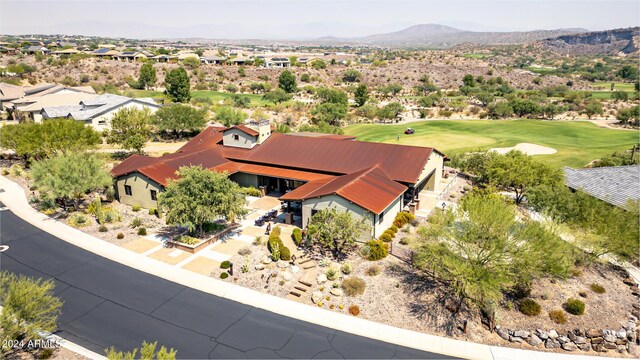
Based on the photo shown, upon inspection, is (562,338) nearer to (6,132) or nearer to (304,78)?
(6,132)

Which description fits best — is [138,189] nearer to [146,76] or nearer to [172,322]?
[172,322]

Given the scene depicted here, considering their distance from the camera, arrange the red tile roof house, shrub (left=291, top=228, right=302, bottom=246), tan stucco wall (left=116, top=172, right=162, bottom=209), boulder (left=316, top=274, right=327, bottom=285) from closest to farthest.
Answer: boulder (left=316, top=274, right=327, bottom=285) < shrub (left=291, top=228, right=302, bottom=246) < the red tile roof house < tan stucco wall (left=116, top=172, right=162, bottom=209)

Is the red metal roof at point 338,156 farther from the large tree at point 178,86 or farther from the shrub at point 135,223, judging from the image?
the large tree at point 178,86

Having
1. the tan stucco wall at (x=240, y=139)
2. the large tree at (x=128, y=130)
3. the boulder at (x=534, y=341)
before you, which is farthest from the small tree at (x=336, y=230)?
the large tree at (x=128, y=130)

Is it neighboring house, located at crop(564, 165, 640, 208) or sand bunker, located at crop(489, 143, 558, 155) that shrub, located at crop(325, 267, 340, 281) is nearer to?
neighboring house, located at crop(564, 165, 640, 208)

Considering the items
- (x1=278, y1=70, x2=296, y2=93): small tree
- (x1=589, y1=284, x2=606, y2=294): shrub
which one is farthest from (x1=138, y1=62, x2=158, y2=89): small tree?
(x1=589, y1=284, x2=606, y2=294): shrub
